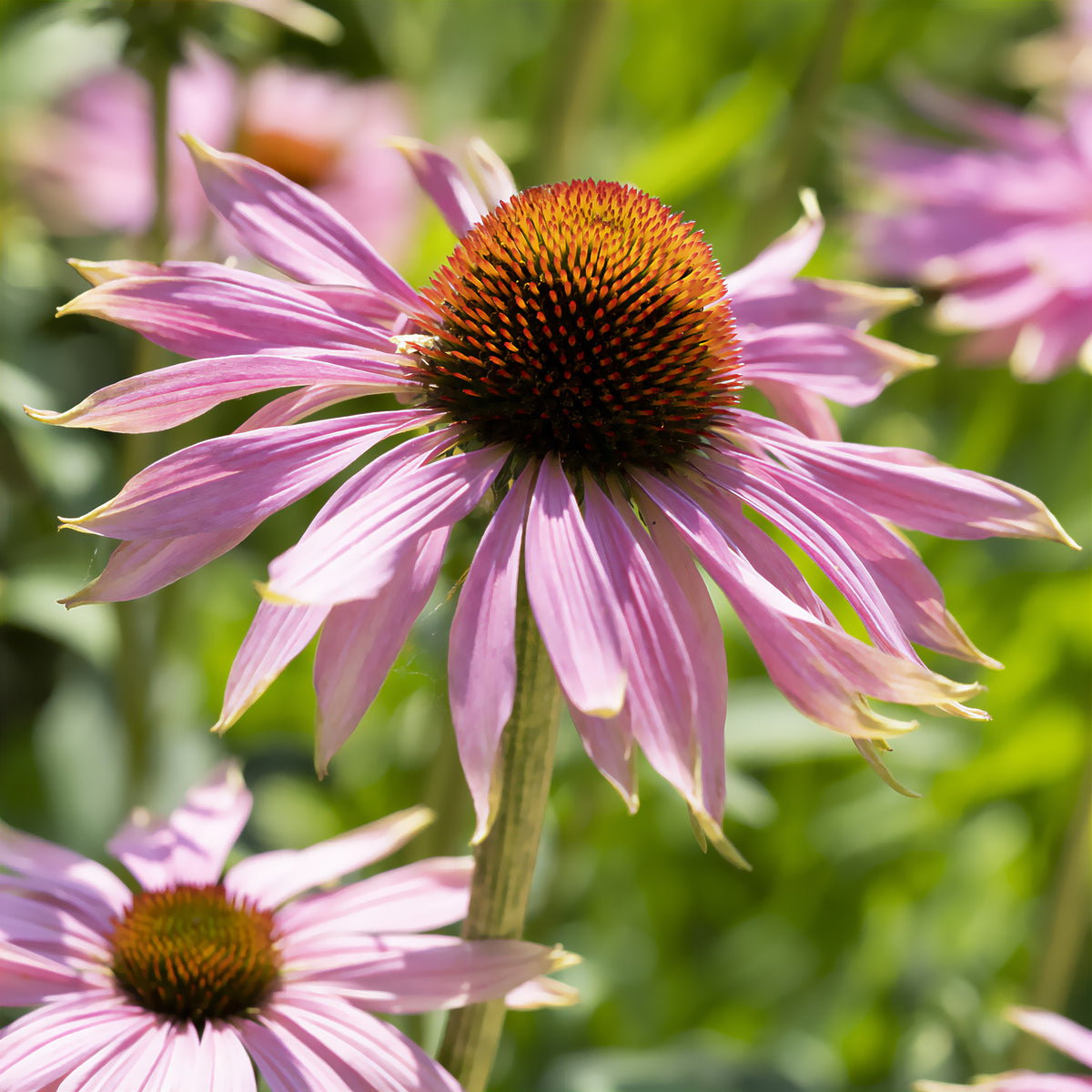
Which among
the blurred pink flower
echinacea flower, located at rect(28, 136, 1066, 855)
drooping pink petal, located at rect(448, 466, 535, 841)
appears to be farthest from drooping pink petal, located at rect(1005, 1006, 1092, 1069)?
the blurred pink flower

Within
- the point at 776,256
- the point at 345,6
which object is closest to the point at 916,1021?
the point at 776,256

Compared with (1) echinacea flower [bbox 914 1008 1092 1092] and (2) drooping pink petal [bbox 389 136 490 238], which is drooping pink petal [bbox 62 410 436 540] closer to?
(2) drooping pink petal [bbox 389 136 490 238]

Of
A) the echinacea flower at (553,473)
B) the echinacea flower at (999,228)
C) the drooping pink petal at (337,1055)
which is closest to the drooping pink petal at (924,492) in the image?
the echinacea flower at (553,473)

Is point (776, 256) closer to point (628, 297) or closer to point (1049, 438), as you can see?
point (628, 297)

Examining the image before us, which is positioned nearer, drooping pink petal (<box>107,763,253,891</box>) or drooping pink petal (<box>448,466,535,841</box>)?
drooping pink petal (<box>448,466,535,841</box>)

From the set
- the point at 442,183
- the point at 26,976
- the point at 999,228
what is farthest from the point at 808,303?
the point at 999,228

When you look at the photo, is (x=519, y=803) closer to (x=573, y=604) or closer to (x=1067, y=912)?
(x=573, y=604)

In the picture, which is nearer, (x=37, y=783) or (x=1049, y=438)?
(x=37, y=783)
